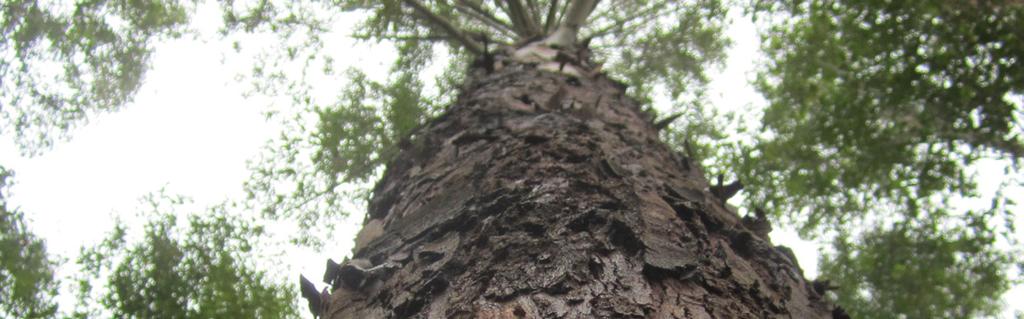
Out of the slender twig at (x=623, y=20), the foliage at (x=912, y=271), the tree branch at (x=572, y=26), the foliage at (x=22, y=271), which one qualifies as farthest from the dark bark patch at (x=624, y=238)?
the slender twig at (x=623, y=20)

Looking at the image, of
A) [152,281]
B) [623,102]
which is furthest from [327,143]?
[623,102]

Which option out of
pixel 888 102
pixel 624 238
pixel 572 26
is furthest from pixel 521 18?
pixel 624 238

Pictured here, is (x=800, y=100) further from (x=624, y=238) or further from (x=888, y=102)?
(x=624, y=238)

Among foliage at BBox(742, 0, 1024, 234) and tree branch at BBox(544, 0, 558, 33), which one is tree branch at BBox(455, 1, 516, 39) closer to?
tree branch at BBox(544, 0, 558, 33)

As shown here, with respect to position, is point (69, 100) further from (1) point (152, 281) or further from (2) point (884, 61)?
(2) point (884, 61)

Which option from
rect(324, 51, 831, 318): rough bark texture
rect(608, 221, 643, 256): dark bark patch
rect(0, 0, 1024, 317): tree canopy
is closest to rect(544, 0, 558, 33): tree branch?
rect(0, 0, 1024, 317): tree canopy

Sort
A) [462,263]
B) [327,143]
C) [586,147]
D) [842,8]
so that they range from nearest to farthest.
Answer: [462,263], [586,147], [842,8], [327,143]
